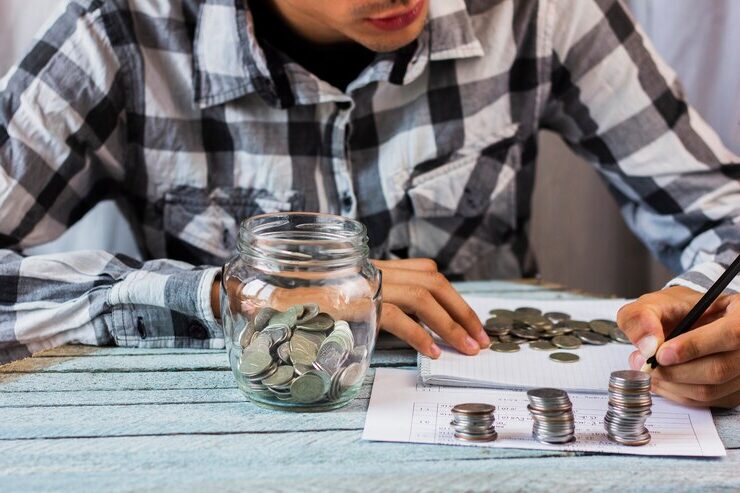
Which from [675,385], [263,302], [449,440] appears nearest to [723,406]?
[675,385]

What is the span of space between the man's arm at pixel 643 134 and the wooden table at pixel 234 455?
61 cm

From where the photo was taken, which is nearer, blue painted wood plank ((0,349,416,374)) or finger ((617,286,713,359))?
finger ((617,286,713,359))

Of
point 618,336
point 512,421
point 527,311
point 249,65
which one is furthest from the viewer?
point 249,65

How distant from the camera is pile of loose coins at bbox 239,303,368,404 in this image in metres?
0.98

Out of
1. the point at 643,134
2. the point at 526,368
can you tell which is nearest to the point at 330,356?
the point at 526,368

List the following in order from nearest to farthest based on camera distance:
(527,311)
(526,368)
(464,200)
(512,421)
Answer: (512,421) → (526,368) → (527,311) → (464,200)

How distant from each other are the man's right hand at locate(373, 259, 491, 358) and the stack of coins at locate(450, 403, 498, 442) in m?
0.20

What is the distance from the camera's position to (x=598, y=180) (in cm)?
218

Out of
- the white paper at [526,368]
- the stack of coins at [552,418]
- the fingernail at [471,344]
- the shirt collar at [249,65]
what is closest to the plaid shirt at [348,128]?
the shirt collar at [249,65]

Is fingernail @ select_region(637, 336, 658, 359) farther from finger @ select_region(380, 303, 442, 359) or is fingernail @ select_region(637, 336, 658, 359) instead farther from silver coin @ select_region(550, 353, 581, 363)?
finger @ select_region(380, 303, 442, 359)

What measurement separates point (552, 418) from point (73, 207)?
94 cm

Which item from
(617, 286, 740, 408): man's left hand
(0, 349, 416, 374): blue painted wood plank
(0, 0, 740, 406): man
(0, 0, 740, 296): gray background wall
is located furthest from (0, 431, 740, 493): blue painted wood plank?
(0, 0, 740, 296): gray background wall

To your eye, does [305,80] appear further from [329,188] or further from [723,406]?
[723,406]

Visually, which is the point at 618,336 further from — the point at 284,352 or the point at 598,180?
the point at 598,180
